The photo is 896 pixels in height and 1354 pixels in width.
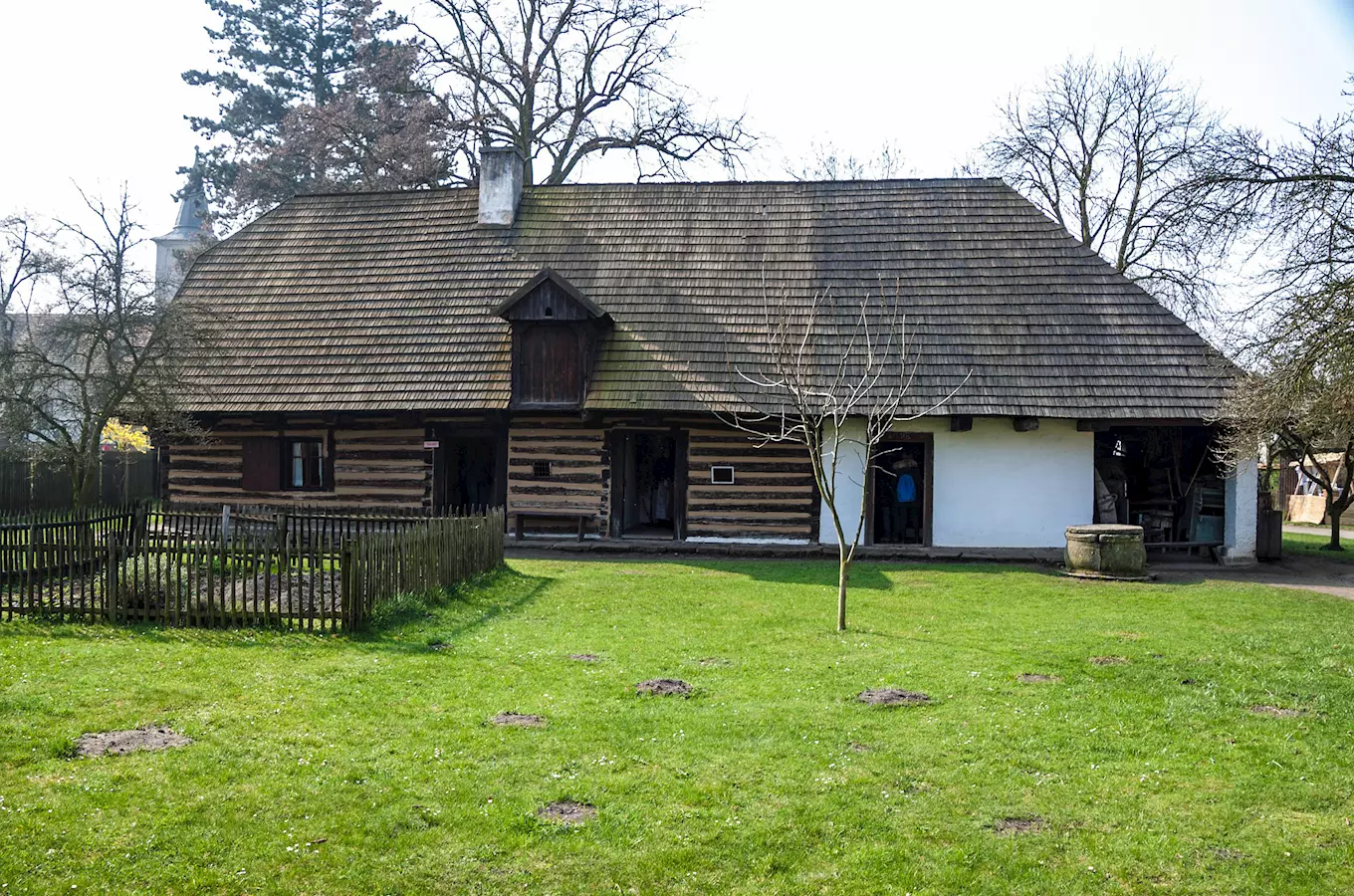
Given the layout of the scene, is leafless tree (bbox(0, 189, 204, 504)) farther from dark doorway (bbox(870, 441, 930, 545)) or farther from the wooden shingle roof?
Answer: dark doorway (bbox(870, 441, 930, 545))

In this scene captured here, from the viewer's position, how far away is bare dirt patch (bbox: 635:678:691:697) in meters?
8.33

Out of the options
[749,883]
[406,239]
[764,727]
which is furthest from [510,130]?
[749,883]

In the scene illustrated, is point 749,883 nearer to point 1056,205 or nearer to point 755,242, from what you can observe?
point 755,242

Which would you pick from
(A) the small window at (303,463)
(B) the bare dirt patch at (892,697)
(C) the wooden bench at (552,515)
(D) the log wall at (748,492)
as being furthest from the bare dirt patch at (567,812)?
(A) the small window at (303,463)

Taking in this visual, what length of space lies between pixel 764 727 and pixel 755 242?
15189 mm

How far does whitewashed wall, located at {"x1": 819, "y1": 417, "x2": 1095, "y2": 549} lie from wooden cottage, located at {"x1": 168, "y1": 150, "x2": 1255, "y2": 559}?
0.04 metres

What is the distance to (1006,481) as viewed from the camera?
60.2 feet

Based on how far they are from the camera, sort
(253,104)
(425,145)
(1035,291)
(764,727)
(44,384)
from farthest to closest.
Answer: (253,104), (425,145), (1035,291), (44,384), (764,727)

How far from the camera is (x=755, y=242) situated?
21250 millimetres

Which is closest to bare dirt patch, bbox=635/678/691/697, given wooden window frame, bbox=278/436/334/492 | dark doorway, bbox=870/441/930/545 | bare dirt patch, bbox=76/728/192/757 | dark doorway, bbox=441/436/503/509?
bare dirt patch, bbox=76/728/192/757

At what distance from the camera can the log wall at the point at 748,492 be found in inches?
739

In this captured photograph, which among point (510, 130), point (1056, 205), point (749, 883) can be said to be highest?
point (510, 130)

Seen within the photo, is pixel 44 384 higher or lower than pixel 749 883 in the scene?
higher

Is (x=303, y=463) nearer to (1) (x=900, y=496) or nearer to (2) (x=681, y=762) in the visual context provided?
(1) (x=900, y=496)
